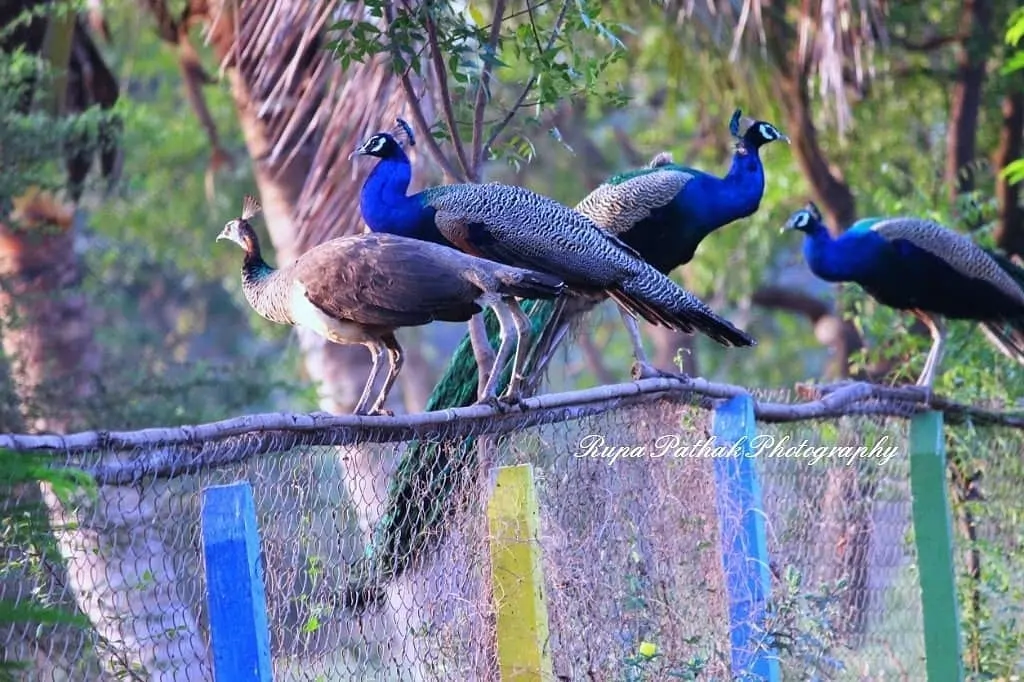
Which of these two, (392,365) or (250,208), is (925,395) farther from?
(250,208)

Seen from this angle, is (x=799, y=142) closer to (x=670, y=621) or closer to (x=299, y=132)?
(x=299, y=132)

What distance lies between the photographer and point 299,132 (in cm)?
837

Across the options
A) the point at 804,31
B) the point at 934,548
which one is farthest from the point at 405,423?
the point at 804,31

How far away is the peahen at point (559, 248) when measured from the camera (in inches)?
177

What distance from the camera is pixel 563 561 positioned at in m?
3.43

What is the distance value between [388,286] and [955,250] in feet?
10.8

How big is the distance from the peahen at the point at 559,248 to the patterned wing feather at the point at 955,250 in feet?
7.17

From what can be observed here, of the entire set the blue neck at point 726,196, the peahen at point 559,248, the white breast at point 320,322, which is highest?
the blue neck at point 726,196

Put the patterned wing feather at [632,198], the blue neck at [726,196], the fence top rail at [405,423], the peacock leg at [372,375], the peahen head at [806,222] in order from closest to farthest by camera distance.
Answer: the fence top rail at [405,423]
the peacock leg at [372,375]
the patterned wing feather at [632,198]
the blue neck at [726,196]
the peahen head at [806,222]

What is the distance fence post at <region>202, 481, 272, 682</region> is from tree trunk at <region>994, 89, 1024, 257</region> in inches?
273

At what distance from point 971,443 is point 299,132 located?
14.2ft

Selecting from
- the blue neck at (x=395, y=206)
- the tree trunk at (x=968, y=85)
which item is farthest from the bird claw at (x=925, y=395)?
the tree trunk at (x=968, y=85)

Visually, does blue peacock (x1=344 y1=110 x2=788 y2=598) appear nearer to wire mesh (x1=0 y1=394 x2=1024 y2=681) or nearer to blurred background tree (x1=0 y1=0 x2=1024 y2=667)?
wire mesh (x1=0 y1=394 x2=1024 y2=681)

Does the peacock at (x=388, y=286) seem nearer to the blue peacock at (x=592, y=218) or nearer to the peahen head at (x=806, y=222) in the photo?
the blue peacock at (x=592, y=218)
